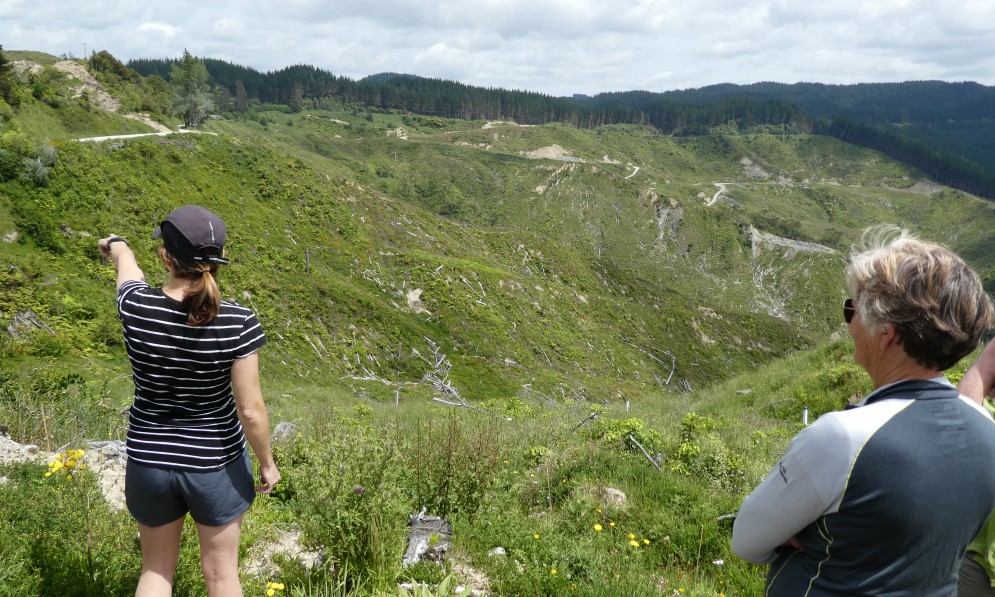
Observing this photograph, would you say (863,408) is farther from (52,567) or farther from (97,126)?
(97,126)

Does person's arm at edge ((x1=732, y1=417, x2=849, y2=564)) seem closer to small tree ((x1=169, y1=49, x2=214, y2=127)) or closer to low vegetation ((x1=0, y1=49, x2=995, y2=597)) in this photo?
low vegetation ((x1=0, y1=49, x2=995, y2=597))

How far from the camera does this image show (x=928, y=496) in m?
1.65

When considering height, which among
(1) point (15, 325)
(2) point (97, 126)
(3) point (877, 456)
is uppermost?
(2) point (97, 126)

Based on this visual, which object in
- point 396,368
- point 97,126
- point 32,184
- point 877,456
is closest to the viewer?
point 877,456

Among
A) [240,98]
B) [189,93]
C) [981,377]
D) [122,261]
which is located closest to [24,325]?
[122,261]

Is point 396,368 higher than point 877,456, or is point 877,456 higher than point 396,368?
point 877,456

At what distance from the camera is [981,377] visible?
2.66 m

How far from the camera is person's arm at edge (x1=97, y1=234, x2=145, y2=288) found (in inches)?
118

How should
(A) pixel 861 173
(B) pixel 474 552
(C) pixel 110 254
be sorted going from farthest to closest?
1. (A) pixel 861 173
2. (B) pixel 474 552
3. (C) pixel 110 254

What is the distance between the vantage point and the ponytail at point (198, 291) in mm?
2477

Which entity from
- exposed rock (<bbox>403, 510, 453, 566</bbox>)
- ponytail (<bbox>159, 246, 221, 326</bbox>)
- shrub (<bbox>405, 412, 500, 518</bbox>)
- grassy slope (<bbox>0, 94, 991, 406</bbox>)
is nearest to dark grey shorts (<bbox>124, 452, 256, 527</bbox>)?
ponytail (<bbox>159, 246, 221, 326</bbox>)

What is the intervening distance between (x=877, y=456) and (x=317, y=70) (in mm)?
223621

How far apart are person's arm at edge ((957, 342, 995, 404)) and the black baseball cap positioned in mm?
3660

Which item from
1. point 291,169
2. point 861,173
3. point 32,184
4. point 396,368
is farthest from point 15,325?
point 861,173
